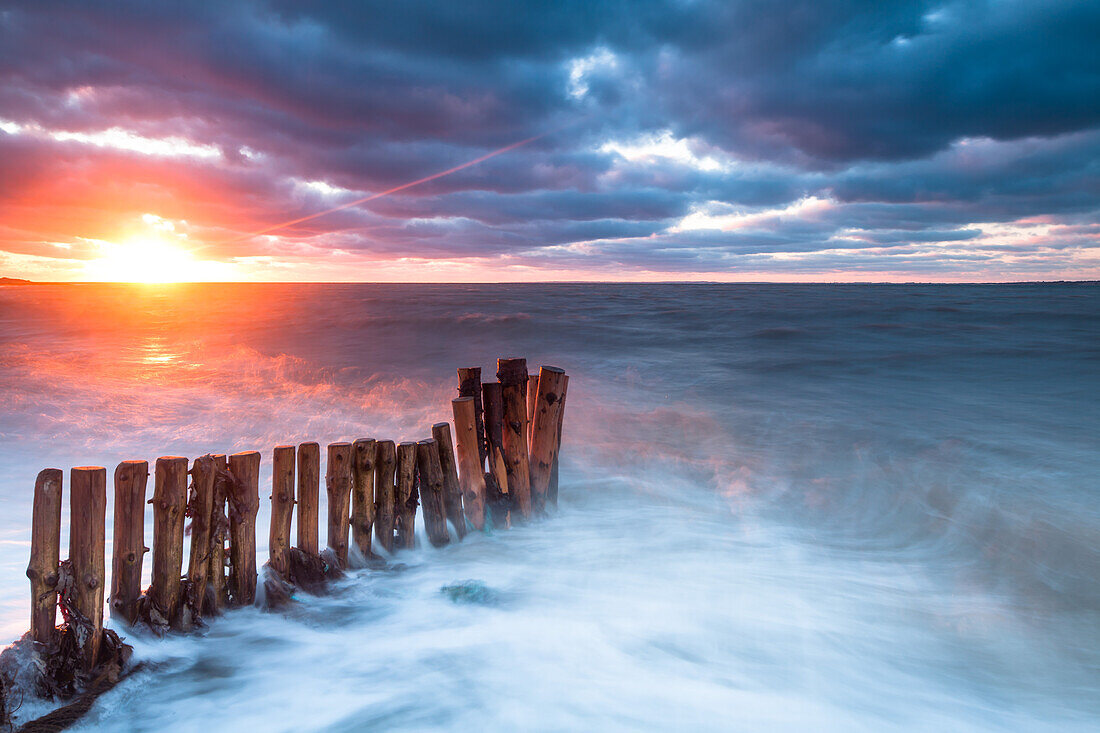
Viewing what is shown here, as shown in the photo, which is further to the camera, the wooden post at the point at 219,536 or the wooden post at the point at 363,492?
the wooden post at the point at 363,492

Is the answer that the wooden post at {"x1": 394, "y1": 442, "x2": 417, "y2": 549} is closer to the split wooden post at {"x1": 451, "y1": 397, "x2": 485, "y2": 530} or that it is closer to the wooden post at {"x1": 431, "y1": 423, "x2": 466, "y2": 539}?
the wooden post at {"x1": 431, "y1": 423, "x2": 466, "y2": 539}

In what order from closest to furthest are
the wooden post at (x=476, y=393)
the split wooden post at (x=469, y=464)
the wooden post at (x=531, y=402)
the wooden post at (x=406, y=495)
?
1. the wooden post at (x=406, y=495)
2. the split wooden post at (x=469, y=464)
3. the wooden post at (x=476, y=393)
4. the wooden post at (x=531, y=402)

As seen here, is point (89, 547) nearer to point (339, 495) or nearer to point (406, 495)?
point (339, 495)

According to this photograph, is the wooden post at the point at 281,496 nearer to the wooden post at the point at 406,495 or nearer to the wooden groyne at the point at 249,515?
the wooden groyne at the point at 249,515

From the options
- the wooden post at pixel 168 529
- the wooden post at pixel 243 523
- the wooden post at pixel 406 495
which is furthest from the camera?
the wooden post at pixel 406 495

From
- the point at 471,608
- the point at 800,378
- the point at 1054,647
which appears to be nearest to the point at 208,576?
the point at 471,608

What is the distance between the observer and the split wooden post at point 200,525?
11.8ft

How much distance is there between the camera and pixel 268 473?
313 inches

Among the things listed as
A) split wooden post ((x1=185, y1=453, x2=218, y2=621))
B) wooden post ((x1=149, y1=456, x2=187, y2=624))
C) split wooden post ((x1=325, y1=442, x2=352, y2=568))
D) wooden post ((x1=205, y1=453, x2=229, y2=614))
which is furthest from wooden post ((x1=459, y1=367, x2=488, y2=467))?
wooden post ((x1=149, y1=456, x2=187, y2=624))

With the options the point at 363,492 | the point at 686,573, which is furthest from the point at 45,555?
the point at 686,573

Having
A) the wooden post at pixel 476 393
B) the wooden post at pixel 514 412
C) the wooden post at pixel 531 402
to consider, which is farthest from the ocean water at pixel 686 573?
the wooden post at pixel 531 402

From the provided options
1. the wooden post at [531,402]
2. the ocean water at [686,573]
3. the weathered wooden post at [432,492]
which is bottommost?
the ocean water at [686,573]

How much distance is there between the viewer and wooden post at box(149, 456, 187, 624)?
11.2 ft

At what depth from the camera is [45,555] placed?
121 inches
